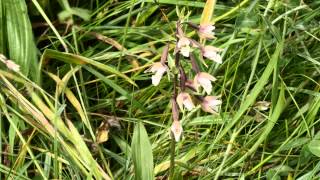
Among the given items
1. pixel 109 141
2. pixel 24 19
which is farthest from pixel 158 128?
pixel 24 19

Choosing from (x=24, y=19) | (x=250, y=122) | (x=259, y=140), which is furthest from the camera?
(x=24, y=19)

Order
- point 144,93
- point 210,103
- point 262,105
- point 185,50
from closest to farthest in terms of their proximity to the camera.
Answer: point 185,50, point 210,103, point 262,105, point 144,93

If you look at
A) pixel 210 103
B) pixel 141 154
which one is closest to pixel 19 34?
pixel 141 154

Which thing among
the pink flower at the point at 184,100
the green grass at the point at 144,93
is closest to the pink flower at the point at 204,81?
the pink flower at the point at 184,100

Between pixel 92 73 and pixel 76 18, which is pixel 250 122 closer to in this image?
pixel 92 73

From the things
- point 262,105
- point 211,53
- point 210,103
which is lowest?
point 262,105

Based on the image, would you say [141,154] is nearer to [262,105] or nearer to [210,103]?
[210,103]

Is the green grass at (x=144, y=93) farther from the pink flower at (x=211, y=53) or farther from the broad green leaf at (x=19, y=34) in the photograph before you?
the pink flower at (x=211, y=53)
